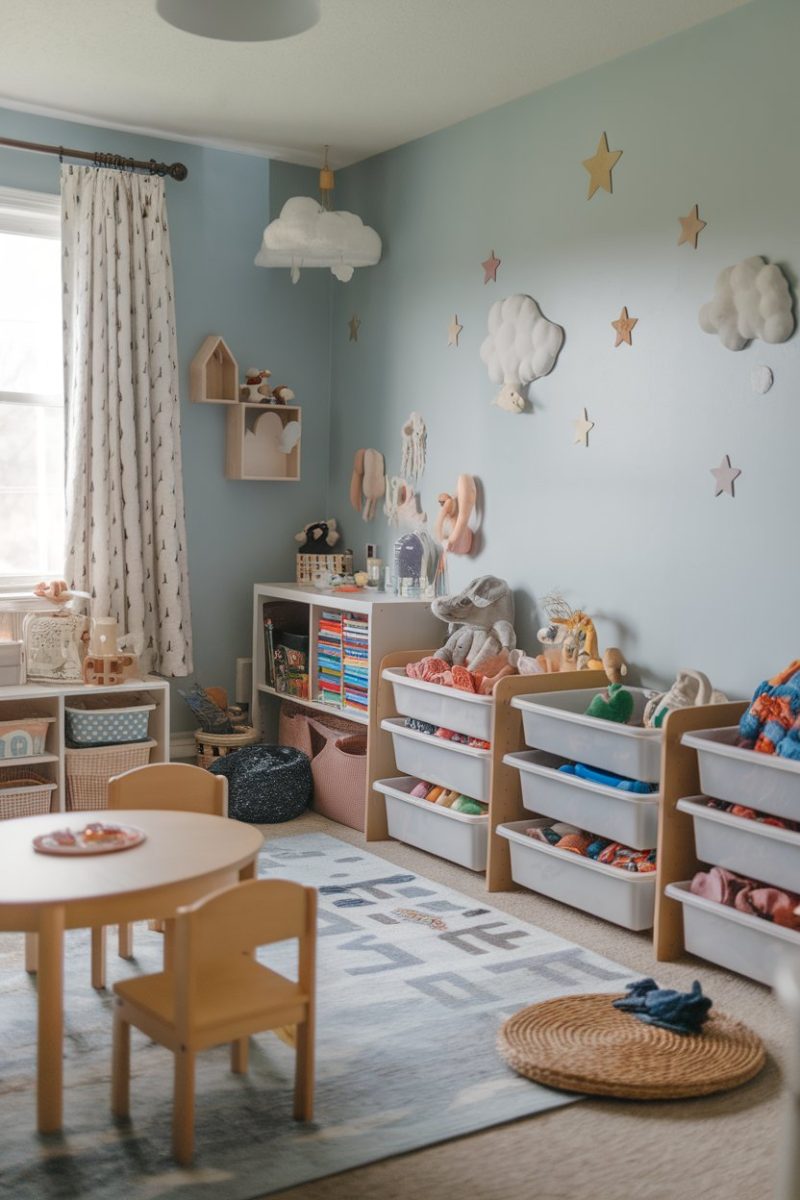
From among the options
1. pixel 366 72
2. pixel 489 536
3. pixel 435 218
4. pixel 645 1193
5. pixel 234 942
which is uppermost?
pixel 366 72

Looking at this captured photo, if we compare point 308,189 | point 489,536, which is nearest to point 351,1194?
point 489,536

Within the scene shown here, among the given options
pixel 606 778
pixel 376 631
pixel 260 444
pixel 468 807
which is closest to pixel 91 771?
pixel 376 631

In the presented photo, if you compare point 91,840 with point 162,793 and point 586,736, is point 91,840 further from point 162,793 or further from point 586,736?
point 586,736

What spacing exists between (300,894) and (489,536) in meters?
2.24

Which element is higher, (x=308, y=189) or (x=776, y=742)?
(x=308, y=189)

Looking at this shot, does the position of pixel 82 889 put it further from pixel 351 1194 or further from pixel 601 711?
pixel 601 711

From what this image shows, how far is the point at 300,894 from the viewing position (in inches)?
87.8

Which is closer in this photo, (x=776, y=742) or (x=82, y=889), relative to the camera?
(x=82, y=889)

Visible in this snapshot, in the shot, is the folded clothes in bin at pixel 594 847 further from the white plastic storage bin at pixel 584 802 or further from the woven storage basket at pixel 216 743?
the woven storage basket at pixel 216 743

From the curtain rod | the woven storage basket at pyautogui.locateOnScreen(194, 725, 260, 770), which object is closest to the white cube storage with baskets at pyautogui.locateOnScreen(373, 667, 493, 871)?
the woven storage basket at pyautogui.locateOnScreen(194, 725, 260, 770)

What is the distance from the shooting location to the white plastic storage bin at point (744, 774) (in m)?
2.81

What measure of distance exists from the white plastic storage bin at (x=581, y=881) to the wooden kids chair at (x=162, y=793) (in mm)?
1007

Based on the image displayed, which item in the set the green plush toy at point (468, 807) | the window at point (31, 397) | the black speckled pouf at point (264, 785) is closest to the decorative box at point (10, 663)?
the window at point (31, 397)

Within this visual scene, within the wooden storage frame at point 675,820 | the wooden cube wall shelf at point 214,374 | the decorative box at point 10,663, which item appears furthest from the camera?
the wooden cube wall shelf at point 214,374
